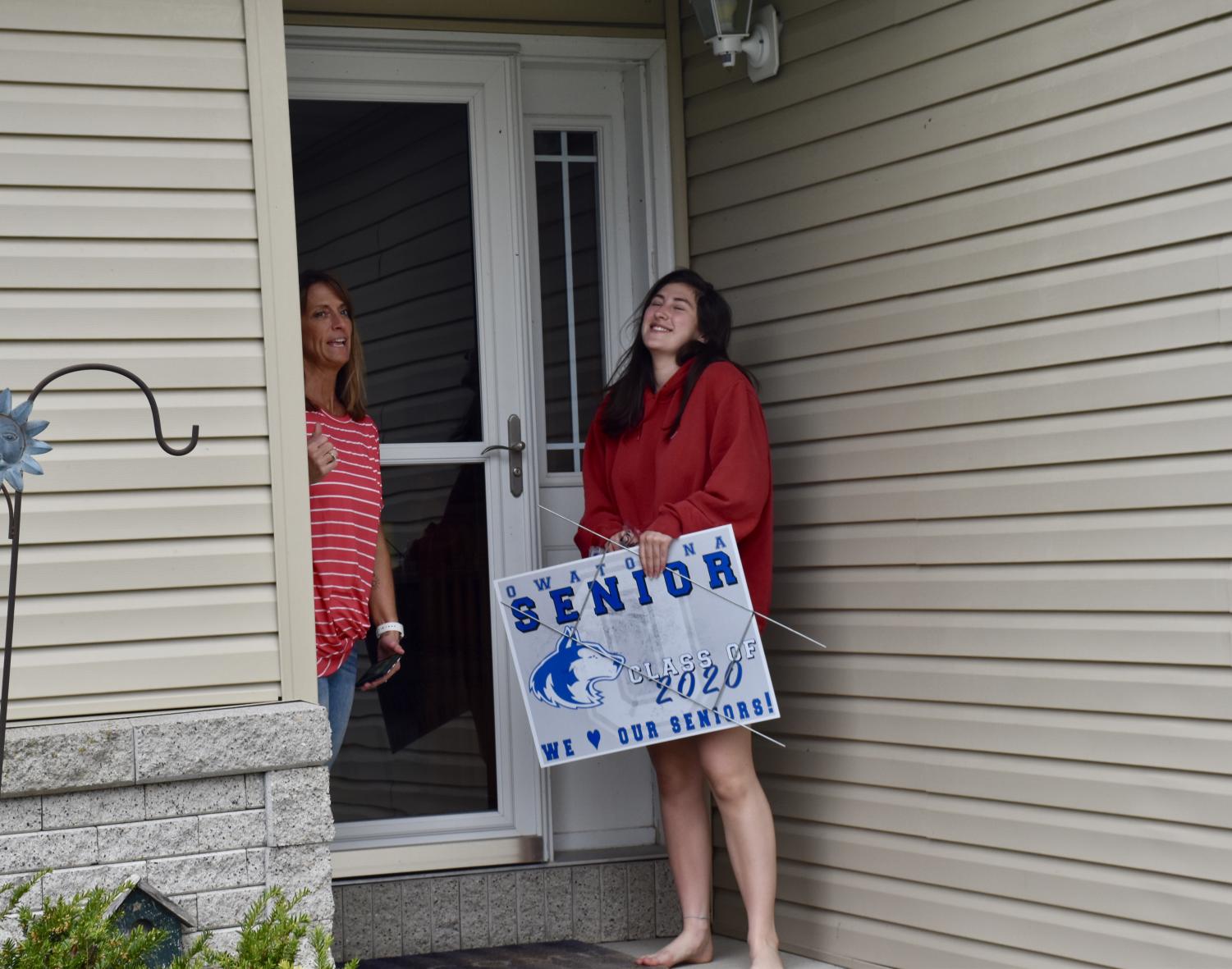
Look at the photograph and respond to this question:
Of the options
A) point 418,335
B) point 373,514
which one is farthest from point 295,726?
point 418,335

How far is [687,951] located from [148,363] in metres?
1.86

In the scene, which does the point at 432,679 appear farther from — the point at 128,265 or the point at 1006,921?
the point at 1006,921

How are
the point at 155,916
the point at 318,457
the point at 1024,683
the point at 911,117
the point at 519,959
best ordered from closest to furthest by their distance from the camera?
the point at 155,916, the point at 1024,683, the point at 318,457, the point at 911,117, the point at 519,959

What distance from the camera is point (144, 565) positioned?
2.89 meters

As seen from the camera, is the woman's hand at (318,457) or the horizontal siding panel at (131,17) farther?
the woman's hand at (318,457)

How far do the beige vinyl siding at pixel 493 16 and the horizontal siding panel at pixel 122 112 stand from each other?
3.17 feet

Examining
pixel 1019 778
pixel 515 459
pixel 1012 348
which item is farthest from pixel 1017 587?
pixel 515 459

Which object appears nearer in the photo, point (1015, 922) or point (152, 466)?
point (152, 466)

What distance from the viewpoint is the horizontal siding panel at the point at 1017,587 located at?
286cm

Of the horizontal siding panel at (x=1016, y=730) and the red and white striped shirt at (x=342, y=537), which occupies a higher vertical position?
the red and white striped shirt at (x=342, y=537)

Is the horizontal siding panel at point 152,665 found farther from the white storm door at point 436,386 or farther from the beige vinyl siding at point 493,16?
the beige vinyl siding at point 493,16

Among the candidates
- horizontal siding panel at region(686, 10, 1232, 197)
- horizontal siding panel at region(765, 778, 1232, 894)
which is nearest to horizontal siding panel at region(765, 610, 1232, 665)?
horizontal siding panel at region(765, 778, 1232, 894)

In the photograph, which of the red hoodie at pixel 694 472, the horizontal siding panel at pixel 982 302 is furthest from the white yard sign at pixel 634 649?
the horizontal siding panel at pixel 982 302

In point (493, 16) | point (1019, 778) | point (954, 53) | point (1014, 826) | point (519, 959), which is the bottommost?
point (519, 959)
